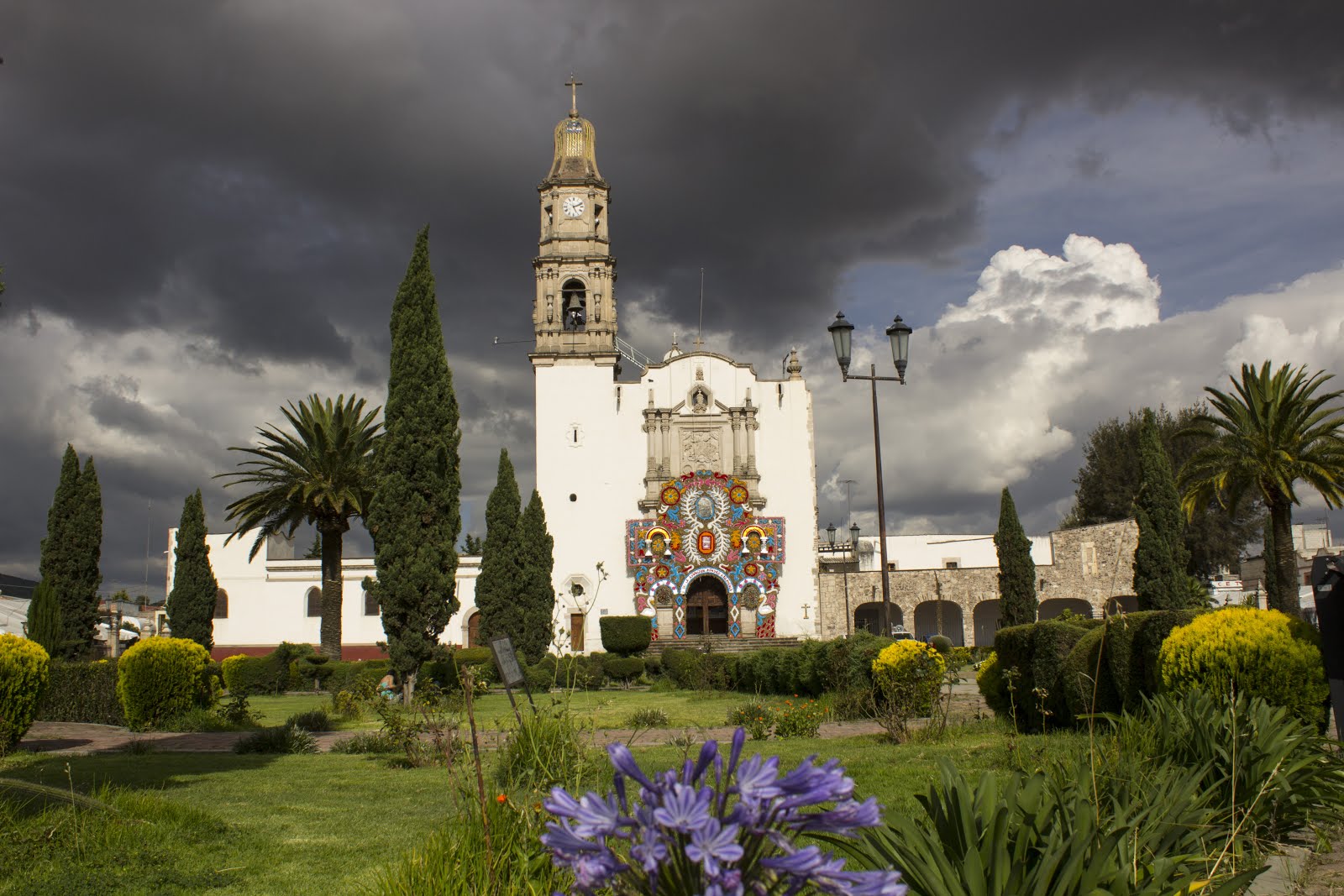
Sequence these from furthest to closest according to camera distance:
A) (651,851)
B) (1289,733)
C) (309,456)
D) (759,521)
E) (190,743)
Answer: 1. (759,521)
2. (309,456)
3. (190,743)
4. (1289,733)
5. (651,851)

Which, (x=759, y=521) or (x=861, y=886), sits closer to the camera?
(x=861, y=886)

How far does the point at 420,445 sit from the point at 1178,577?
2040 cm

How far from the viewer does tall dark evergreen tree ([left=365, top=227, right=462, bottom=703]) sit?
1859cm

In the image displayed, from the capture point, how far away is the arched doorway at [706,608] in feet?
110

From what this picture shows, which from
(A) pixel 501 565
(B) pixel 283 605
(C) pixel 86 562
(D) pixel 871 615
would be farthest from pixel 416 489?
(D) pixel 871 615

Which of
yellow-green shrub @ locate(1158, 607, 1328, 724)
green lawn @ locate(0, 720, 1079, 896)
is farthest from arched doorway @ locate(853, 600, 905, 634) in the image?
yellow-green shrub @ locate(1158, 607, 1328, 724)

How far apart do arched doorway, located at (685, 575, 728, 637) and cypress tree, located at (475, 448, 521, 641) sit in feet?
22.5

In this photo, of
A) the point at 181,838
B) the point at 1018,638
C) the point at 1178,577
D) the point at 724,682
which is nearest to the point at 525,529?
the point at 724,682

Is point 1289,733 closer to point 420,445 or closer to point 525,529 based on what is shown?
point 420,445

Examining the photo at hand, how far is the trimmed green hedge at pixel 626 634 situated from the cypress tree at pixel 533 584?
202 cm

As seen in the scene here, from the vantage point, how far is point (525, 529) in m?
31.0

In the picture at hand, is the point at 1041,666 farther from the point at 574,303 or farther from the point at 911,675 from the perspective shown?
the point at 574,303

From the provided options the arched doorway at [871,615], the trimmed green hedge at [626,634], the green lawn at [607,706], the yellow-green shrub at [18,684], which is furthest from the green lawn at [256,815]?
the arched doorway at [871,615]

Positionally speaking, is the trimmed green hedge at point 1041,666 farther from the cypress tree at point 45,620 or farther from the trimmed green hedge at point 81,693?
the cypress tree at point 45,620
